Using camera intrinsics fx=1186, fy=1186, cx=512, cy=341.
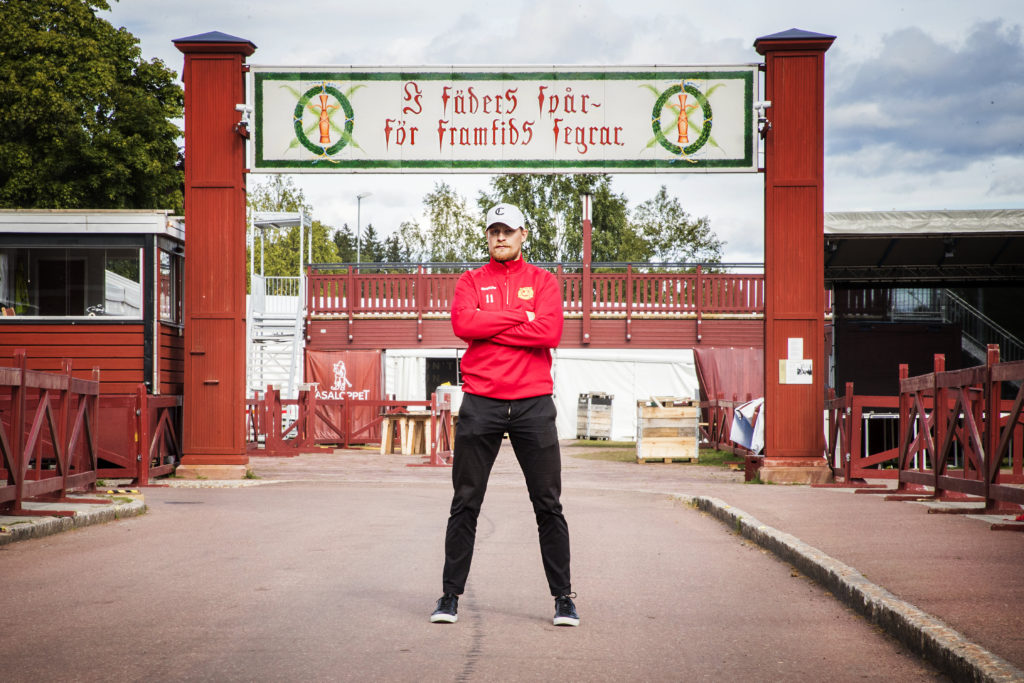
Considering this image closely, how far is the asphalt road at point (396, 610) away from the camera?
471 centimetres

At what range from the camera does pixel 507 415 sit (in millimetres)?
5633

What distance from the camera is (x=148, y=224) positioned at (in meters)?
15.4

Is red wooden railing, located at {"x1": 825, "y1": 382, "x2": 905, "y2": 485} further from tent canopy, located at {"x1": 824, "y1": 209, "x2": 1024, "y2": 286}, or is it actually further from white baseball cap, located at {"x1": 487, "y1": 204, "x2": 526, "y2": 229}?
white baseball cap, located at {"x1": 487, "y1": 204, "x2": 526, "y2": 229}

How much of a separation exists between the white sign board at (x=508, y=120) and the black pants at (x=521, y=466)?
961 cm

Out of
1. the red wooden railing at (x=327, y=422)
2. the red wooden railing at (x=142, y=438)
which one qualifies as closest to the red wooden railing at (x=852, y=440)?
the red wooden railing at (x=327, y=422)

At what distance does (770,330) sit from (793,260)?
3.01 ft

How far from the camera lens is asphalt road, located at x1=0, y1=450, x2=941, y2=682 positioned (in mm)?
4715

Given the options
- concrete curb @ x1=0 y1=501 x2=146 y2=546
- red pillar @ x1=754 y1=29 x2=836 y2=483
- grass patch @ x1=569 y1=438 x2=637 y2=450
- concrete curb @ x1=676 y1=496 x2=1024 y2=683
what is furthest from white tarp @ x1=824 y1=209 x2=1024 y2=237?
concrete curb @ x1=0 y1=501 x2=146 y2=546

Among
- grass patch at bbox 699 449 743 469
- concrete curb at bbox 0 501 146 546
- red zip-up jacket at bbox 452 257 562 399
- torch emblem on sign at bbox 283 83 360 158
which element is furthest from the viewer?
grass patch at bbox 699 449 743 469

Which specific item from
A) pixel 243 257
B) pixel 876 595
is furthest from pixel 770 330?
pixel 876 595

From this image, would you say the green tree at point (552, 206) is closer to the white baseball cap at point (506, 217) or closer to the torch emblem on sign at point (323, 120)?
the torch emblem on sign at point (323, 120)

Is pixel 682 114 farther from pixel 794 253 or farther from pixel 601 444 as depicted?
pixel 601 444

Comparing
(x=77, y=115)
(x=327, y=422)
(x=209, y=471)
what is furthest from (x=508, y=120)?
(x=77, y=115)

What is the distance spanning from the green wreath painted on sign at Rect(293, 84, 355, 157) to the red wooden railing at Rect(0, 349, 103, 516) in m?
4.97
